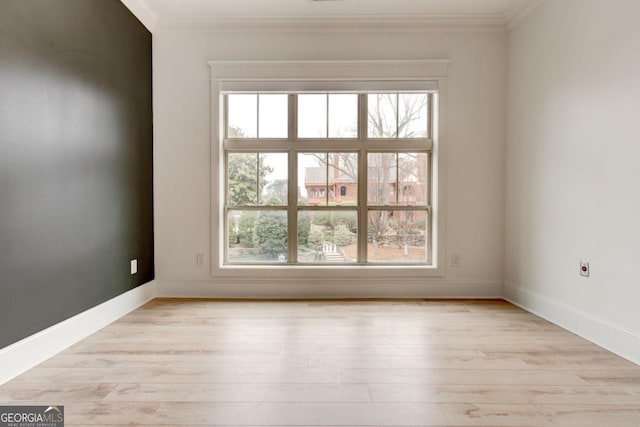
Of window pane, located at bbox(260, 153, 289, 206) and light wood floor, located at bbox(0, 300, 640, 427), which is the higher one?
window pane, located at bbox(260, 153, 289, 206)

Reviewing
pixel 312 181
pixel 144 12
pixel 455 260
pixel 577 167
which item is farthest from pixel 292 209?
pixel 577 167

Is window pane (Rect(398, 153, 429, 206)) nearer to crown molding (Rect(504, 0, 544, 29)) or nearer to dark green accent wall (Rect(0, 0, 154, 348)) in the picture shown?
crown molding (Rect(504, 0, 544, 29))

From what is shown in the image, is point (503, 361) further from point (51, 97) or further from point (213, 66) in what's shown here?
point (213, 66)

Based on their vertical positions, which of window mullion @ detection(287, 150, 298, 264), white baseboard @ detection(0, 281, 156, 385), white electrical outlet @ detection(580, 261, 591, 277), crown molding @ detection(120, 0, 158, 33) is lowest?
white baseboard @ detection(0, 281, 156, 385)

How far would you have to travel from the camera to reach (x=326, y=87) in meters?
3.32

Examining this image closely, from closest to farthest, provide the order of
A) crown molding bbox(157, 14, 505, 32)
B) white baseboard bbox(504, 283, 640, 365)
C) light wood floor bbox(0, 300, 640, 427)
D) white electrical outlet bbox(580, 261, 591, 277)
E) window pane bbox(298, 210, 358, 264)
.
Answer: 1. light wood floor bbox(0, 300, 640, 427)
2. white baseboard bbox(504, 283, 640, 365)
3. white electrical outlet bbox(580, 261, 591, 277)
4. crown molding bbox(157, 14, 505, 32)
5. window pane bbox(298, 210, 358, 264)

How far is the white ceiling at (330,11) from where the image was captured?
302cm

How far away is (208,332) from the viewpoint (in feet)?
8.05

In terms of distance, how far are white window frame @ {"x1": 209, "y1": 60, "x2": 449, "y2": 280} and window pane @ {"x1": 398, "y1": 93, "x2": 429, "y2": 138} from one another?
0.13m

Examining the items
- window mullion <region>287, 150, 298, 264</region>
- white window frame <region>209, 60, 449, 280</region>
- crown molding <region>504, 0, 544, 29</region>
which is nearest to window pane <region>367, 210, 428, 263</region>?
white window frame <region>209, 60, 449, 280</region>

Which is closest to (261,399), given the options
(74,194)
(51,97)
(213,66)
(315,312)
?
(315,312)

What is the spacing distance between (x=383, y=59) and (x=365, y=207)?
146 centimetres

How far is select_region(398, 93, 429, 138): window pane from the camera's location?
11.3 ft

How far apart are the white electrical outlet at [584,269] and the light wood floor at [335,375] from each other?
0.45 m
